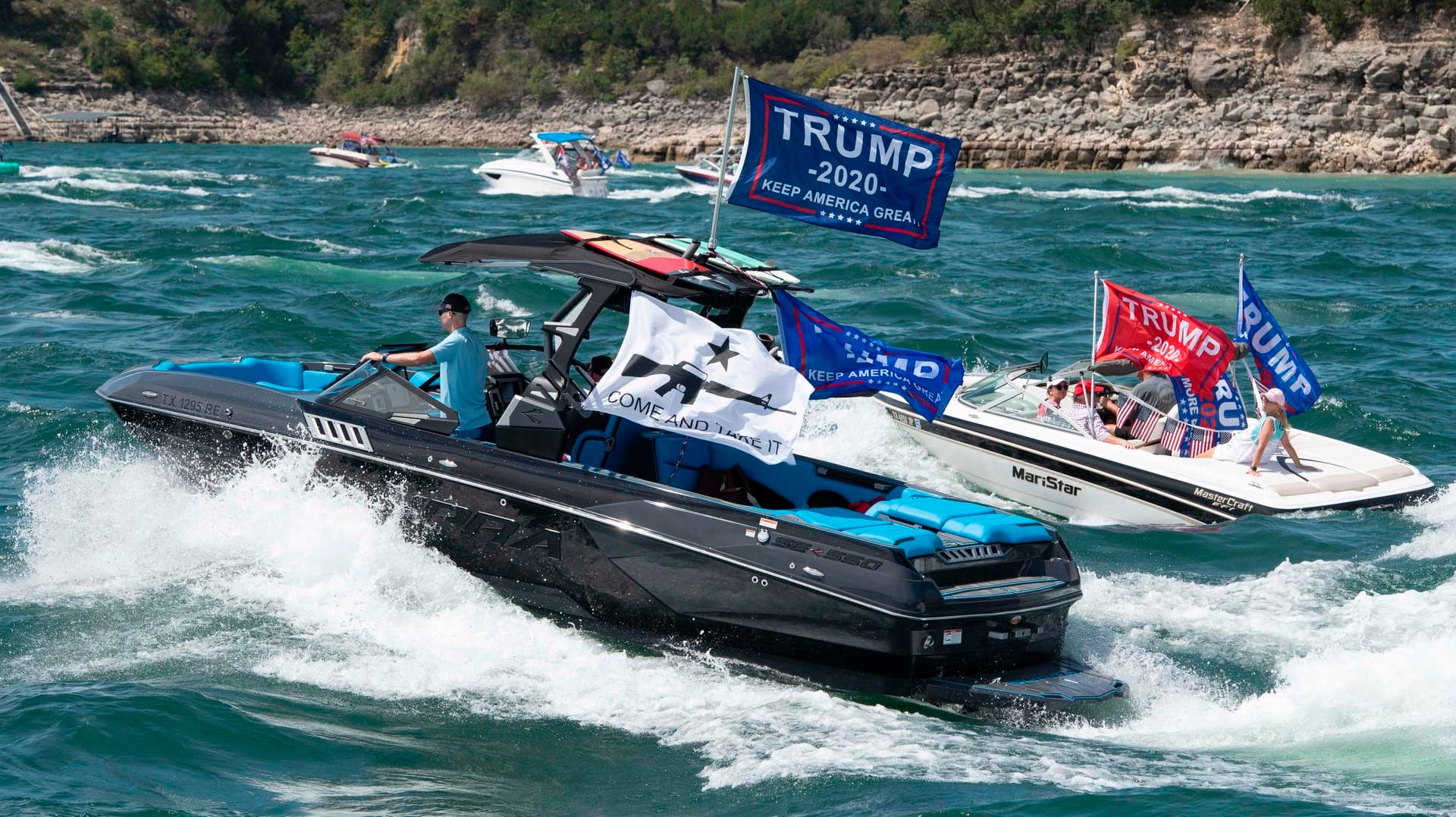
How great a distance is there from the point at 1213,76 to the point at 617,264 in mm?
55456

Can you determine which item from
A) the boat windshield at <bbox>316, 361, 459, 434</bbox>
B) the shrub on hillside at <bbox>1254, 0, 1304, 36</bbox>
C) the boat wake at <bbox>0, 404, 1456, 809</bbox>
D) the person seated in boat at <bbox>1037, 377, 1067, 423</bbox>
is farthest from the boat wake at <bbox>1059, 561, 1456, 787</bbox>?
the shrub on hillside at <bbox>1254, 0, 1304, 36</bbox>

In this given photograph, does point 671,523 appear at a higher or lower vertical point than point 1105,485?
higher

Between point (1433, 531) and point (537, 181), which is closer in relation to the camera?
point (1433, 531)

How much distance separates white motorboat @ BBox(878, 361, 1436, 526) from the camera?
42.1 ft

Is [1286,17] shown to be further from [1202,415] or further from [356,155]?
[1202,415]

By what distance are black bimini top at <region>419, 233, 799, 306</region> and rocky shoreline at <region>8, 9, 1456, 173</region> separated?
49092mm

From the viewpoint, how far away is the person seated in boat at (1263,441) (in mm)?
12961

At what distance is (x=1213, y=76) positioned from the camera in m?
58.9

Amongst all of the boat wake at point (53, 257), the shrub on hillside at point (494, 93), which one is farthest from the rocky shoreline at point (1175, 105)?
the boat wake at point (53, 257)

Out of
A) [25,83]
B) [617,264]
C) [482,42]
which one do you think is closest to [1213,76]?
[482,42]

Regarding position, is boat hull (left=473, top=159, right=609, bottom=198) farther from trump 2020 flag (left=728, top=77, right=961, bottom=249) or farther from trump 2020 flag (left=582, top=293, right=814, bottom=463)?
trump 2020 flag (left=582, top=293, right=814, bottom=463)

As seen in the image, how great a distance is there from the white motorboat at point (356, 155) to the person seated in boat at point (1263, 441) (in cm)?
4641

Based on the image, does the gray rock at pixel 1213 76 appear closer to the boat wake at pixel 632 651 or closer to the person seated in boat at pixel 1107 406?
the person seated in boat at pixel 1107 406

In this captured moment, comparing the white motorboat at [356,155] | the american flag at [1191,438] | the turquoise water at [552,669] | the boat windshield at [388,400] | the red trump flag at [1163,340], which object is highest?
the red trump flag at [1163,340]
